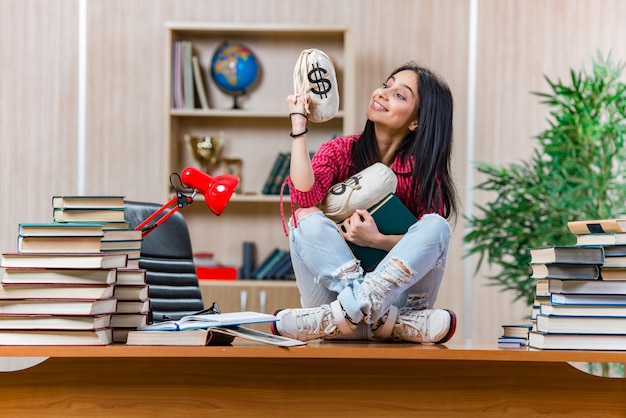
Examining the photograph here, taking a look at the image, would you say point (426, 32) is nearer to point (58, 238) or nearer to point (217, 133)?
point (217, 133)

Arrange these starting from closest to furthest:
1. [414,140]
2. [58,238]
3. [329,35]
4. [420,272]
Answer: [58,238]
[420,272]
[414,140]
[329,35]

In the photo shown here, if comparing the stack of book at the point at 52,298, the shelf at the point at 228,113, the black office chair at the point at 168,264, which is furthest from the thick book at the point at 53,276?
the shelf at the point at 228,113

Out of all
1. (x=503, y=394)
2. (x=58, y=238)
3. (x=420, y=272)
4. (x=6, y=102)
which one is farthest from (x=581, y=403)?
(x=6, y=102)

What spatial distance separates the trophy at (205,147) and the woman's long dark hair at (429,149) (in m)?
2.50

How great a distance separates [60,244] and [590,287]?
3.60 ft

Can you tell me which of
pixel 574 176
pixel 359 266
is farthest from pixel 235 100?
pixel 359 266

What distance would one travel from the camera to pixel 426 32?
4695 millimetres

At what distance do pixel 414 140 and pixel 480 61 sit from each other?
9.27 ft

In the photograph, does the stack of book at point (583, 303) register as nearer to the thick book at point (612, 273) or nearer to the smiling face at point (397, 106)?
the thick book at point (612, 273)

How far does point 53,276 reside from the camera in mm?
1659

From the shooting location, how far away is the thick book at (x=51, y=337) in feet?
5.37

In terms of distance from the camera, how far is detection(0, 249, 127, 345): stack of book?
164 centimetres

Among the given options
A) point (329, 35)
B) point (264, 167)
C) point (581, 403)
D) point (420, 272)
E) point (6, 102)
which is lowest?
point (581, 403)

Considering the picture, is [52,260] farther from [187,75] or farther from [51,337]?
[187,75]
